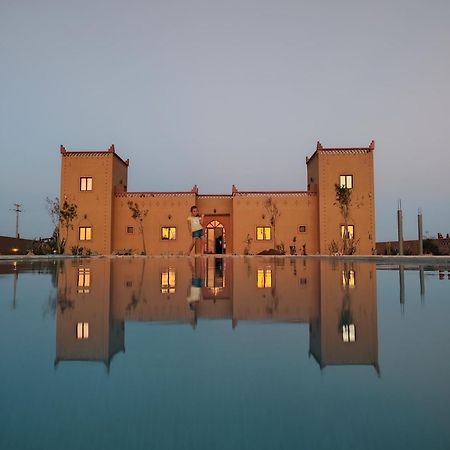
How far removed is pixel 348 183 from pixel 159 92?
1964 centimetres

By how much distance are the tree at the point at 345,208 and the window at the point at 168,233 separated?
10631 millimetres

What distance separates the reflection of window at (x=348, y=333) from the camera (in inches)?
88.4

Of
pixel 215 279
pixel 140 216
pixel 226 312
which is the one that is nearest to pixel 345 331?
pixel 226 312

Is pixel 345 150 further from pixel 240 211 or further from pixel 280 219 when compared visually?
pixel 240 211

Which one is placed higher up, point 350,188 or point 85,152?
point 85,152

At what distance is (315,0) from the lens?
1727 cm

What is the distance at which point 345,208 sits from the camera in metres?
26.2

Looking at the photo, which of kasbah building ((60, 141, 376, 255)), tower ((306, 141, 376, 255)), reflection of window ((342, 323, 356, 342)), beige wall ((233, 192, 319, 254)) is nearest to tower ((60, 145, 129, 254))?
kasbah building ((60, 141, 376, 255))

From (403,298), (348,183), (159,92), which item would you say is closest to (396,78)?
(348,183)

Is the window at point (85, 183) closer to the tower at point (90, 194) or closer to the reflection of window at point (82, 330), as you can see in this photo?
the tower at point (90, 194)

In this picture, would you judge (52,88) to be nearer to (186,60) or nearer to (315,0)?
(186,60)

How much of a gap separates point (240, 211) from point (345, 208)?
663cm

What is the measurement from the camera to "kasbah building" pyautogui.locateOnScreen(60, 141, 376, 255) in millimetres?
26281

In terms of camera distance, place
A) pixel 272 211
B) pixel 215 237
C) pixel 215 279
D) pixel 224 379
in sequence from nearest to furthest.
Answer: pixel 224 379 < pixel 215 279 < pixel 272 211 < pixel 215 237
